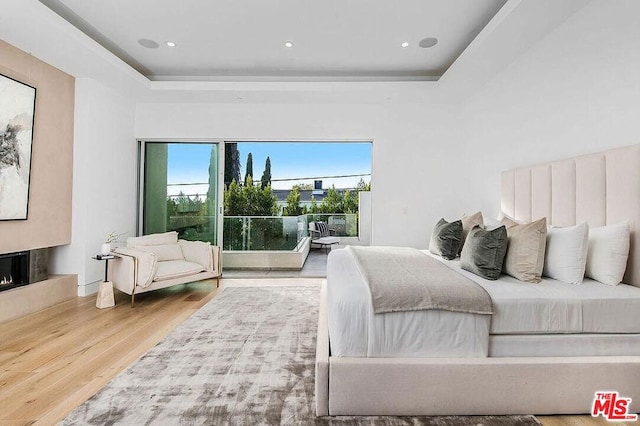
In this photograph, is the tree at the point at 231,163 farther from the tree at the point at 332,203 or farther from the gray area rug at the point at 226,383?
the gray area rug at the point at 226,383

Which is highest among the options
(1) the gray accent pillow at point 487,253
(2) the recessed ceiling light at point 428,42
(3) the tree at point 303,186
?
(2) the recessed ceiling light at point 428,42

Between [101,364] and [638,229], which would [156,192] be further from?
[638,229]

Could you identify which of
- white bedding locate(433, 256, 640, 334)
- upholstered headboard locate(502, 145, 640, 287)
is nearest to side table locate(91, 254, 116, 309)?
white bedding locate(433, 256, 640, 334)

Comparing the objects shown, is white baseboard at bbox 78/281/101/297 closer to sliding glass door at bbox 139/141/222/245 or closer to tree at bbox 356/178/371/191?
sliding glass door at bbox 139/141/222/245

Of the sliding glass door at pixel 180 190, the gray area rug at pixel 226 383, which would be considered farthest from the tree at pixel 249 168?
the gray area rug at pixel 226 383

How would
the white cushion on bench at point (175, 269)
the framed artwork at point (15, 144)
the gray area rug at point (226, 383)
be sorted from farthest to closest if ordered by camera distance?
1. the white cushion on bench at point (175, 269)
2. the framed artwork at point (15, 144)
3. the gray area rug at point (226, 383)

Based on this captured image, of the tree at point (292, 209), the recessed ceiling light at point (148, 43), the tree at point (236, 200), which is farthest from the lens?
the tree at point (292, 209)

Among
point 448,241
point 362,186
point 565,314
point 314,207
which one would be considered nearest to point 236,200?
point 314,207

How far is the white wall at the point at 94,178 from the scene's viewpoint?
4.14 meters

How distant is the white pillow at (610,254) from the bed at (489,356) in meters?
0.14

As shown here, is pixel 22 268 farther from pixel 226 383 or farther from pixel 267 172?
pixel 267 172

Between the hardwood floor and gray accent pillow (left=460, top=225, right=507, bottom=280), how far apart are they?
0.88 meters

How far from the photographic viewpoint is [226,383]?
6.77 feet

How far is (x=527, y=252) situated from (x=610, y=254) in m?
0.45
